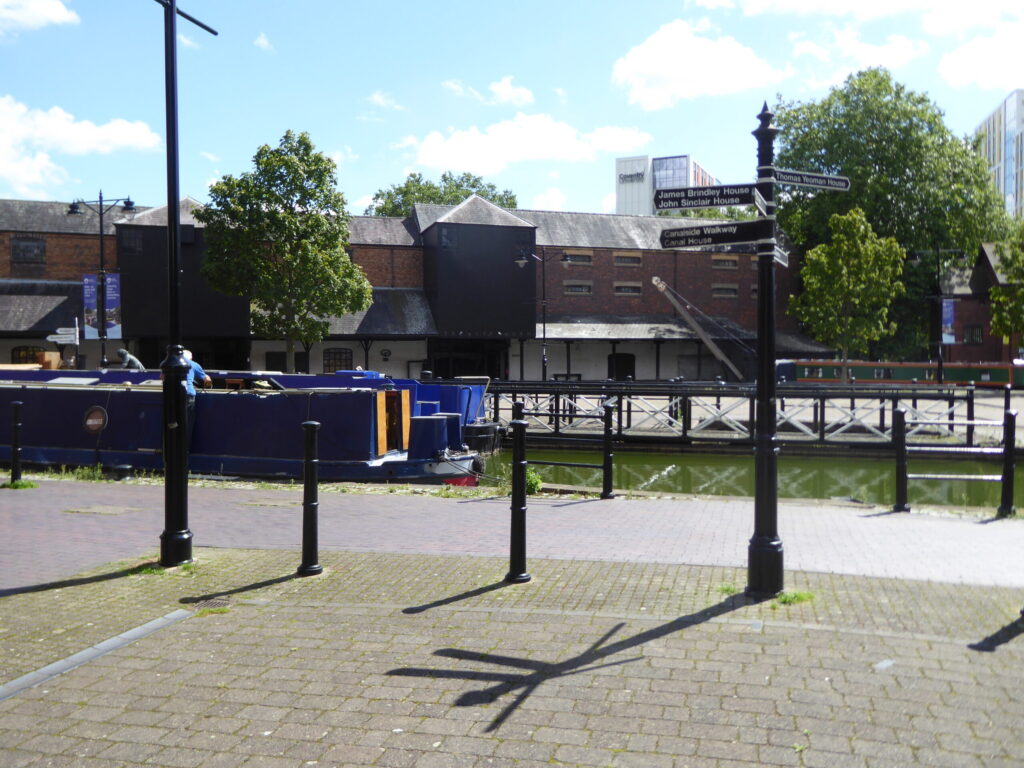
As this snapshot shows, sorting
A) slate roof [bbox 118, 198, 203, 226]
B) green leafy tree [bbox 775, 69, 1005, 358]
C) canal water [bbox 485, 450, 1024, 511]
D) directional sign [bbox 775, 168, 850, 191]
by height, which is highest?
green leafy tree [bbox 775, 69, 1005, 358]

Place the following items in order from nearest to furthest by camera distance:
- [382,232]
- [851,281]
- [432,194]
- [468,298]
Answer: [468,298] → [851,281] → [382,232] → [432,194]

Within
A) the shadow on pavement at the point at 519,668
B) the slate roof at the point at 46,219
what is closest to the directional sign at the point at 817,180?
the shadow on pavement at the point at 519,668

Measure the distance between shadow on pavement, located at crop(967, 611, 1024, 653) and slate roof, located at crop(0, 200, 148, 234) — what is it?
4159cm

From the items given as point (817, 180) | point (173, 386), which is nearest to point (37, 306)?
point (173, 386)

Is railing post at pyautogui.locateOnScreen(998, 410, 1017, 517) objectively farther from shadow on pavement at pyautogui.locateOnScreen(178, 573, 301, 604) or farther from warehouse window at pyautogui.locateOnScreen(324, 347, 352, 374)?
warehouse window at pyautogui.locateOnScreen(324, 347, 352, 374)

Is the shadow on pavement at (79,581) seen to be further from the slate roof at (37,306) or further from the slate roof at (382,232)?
the slate roof at (382,232)

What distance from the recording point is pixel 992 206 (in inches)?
2047

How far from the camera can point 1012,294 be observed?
3856 cm

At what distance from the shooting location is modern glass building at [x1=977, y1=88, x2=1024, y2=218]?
348 ft

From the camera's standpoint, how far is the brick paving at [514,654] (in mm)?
3727

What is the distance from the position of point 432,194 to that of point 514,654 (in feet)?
206

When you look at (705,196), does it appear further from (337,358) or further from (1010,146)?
(1010,146)

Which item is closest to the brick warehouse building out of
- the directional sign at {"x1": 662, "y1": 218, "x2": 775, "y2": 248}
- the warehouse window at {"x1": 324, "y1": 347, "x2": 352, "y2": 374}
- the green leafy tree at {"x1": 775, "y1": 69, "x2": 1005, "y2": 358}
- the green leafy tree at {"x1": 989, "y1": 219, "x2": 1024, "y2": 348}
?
the warehouse window at {"x1": 324, "y1": 347, "x2": 352, "y2": 374}

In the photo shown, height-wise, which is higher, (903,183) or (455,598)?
(903,183)
